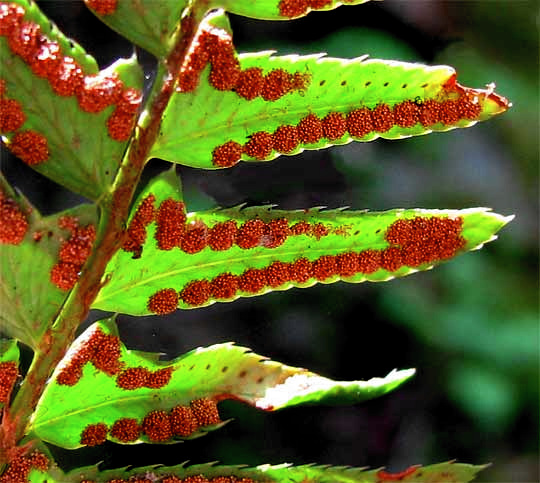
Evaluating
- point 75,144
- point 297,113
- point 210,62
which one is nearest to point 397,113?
point 297,113

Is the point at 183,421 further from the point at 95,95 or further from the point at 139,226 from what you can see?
the point at 95,95

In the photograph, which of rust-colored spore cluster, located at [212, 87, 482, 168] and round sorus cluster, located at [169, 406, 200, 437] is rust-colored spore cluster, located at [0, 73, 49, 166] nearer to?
rust-colored spore cluster, located at [212, 87, 482, 168]

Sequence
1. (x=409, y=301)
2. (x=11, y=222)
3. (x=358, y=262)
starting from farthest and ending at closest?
(x=409, y=301) < (x=358, y=262) < (x=11, y=222)

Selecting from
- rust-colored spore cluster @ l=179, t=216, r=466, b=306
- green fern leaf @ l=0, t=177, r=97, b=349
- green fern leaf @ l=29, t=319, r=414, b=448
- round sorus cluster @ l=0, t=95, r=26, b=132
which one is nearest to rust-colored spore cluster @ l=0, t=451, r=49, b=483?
green fern leaf @ l=29, t=319, r=414, b=448

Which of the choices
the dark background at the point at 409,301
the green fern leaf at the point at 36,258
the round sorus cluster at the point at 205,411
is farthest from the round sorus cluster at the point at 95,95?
the dark background at the point at 409,301

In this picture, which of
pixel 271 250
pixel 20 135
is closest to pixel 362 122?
pixel 271 250

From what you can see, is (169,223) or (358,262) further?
(358,262)

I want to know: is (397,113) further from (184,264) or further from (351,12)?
A: (351,12)

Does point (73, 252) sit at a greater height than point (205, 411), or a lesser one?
greater

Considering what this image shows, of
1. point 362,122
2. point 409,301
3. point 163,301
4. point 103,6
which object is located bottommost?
point 409,301
